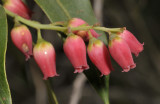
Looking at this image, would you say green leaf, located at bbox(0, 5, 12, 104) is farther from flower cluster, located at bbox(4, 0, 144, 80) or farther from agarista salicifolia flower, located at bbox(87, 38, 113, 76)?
agarista salicifolia flower, located at bbox(87, 38, 113, 76)

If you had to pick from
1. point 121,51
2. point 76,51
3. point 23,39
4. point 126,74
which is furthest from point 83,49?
point 126,74

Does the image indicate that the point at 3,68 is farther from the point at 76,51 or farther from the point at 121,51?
the point at 121,51

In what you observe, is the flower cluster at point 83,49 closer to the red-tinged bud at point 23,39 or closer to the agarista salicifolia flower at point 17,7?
the red-tinged bud at point 23,39

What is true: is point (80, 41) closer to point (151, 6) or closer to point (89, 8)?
point (89, 8)

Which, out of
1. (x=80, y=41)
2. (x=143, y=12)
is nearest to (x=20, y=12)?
(x=80, y=41)

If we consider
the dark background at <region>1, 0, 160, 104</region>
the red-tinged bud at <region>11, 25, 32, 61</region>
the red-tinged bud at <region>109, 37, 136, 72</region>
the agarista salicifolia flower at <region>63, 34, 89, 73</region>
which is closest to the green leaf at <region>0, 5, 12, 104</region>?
the red-tinged bud at <region>11, 25, 32, 61</region>

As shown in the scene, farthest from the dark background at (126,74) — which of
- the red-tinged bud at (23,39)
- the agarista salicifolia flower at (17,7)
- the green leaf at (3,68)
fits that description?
the green leaf at (3,68)
